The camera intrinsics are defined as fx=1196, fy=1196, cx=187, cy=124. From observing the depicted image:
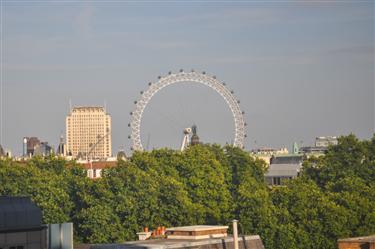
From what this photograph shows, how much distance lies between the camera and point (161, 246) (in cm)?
6819

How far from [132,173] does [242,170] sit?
48.3 m

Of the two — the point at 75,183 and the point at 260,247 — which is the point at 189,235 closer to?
the point at 260,247

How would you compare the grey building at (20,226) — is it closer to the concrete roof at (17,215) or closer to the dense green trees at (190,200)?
the concrete roof at (17,215)

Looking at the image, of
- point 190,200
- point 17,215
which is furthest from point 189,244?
point 190,200

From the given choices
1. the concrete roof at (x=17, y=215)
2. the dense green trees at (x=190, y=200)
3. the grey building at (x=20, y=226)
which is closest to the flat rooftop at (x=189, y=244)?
the grey building at (x=20, y=226)

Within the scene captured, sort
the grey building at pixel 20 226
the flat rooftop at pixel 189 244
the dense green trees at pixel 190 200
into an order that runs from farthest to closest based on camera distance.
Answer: the dense green trees at pixel 190 200
the flat rooftop at pixel 189 244
the grey building at pixel 20 226

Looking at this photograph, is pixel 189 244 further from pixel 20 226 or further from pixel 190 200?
pixel 190 200

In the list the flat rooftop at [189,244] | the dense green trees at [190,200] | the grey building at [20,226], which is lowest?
the flat rooftop at [189,244]

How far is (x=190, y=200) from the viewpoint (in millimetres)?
134625

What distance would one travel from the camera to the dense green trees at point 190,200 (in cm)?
11250

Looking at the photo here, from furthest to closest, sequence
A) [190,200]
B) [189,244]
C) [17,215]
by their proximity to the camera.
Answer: [190,200] → [189,244] → [17,215]

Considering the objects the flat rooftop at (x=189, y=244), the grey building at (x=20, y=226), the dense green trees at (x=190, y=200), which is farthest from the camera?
the dense green trees at (x=190, y=200)

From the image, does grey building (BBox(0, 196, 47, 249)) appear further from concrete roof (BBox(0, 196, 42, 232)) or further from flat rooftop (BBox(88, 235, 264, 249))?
flat rooftop (BBox(88, 235, 264, 249))

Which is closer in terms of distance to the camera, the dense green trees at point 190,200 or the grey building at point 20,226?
the grey building at point 20,226
